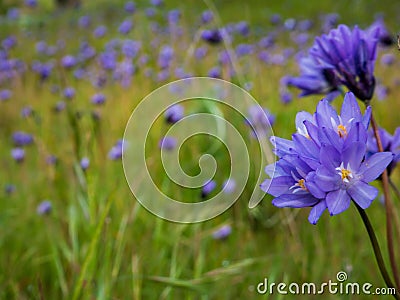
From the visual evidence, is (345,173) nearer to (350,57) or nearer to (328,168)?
(328,168)

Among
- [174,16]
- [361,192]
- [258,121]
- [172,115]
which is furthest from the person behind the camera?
[174,16]

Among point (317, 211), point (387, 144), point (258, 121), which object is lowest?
point (317, 211)

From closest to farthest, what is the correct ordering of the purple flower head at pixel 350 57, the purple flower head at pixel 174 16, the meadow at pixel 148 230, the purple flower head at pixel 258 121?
the purple flower head at pixel 350 57 < the meadow at pixel 148 230 < the purple flower head at pixel 258 121 < the purple flower head at pixel 174 16

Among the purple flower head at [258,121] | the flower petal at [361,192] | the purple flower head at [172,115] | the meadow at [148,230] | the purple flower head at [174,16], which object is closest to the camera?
the flower petal at [361,192]

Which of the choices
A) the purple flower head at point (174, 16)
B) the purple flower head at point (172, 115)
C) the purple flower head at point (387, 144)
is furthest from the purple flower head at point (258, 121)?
the purple flower head at point (174, 16)

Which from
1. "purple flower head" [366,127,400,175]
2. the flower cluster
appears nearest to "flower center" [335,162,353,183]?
the flower cluster

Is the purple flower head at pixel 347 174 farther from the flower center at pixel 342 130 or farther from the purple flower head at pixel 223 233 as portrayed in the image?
the purple flower head at pixel 223 233

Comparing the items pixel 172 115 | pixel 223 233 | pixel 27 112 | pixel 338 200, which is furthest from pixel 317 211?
pixel 27 112
